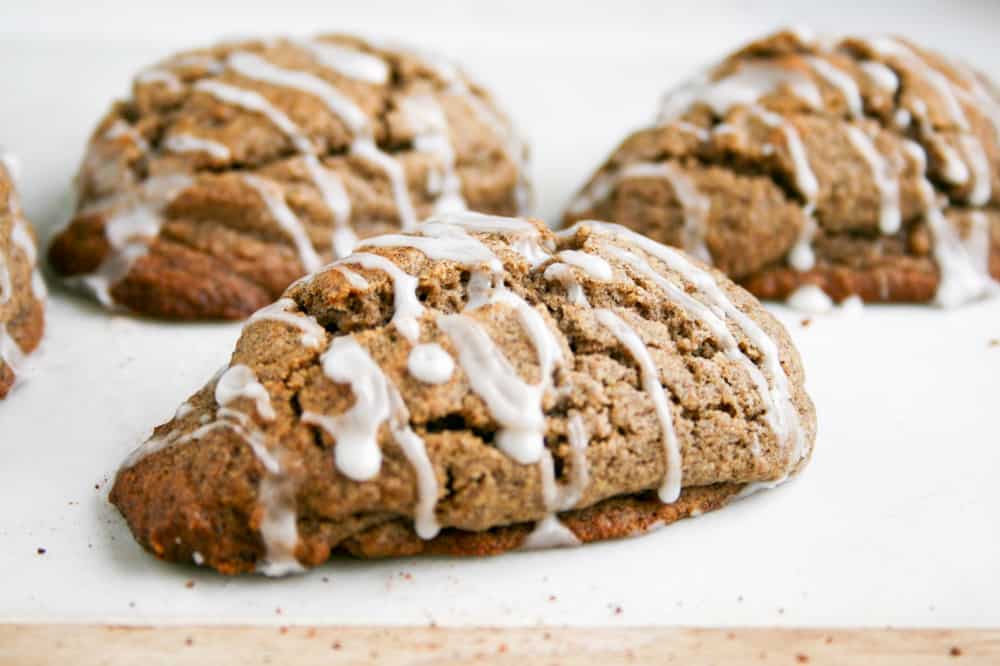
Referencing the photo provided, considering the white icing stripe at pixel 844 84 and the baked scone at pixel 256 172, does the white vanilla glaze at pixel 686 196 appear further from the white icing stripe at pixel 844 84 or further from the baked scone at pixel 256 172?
the white icing stripe at pixel 844 84

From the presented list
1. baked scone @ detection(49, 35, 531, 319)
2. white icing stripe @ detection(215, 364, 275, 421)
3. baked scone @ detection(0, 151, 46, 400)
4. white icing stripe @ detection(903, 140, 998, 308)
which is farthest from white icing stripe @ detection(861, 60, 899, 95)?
baked scone @ detection(0, 151, 46, 400)

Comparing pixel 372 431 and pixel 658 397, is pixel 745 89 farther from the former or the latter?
pixel 372 431

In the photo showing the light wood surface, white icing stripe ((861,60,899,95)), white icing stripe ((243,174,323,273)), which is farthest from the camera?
white icing stripe ((861,60,899,95))

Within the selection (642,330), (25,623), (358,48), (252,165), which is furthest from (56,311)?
(642,330)

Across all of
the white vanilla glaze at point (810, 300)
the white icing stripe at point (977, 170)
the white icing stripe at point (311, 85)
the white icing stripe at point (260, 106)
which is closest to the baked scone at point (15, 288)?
the white icing stripe at point (260, 106)

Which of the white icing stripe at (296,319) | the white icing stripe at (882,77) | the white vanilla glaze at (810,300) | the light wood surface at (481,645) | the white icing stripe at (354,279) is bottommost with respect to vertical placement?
the light wood surface at (481,645)

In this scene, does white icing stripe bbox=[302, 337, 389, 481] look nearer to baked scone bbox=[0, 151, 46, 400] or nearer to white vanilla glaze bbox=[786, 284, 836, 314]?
baked scone bbox=[0, 151, 46, 400]
